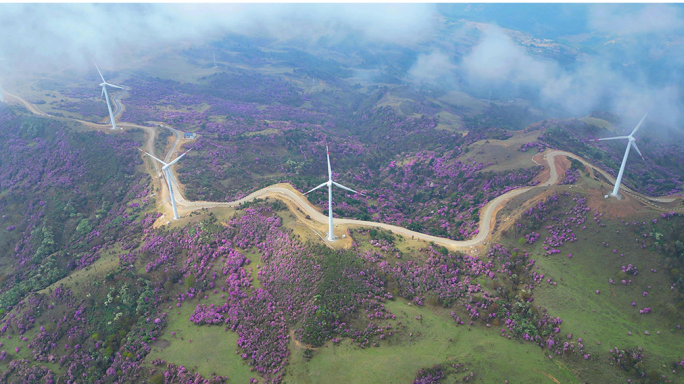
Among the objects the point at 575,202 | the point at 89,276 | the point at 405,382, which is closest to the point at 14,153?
the point at 89,276

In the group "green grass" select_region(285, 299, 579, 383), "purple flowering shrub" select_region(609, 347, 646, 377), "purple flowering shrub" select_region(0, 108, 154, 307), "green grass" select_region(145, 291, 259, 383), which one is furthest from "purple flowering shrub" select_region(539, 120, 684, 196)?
"purple flowering shrub" select_region(0, 108, 154, 307)

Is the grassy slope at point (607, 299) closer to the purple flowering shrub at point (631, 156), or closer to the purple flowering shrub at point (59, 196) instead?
the purple flowering shrub at point (631, 156)

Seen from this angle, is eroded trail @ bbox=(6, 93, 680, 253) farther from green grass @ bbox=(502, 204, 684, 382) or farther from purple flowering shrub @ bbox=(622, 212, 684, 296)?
green grass @ bbox=(502, 204, 684, 382)

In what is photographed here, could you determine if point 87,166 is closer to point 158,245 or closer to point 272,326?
point 158,245

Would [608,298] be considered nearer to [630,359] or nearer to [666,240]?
[630,359]

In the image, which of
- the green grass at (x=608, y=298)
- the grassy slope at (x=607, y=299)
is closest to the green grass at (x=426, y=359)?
the green grass at (x=608, y=298)
